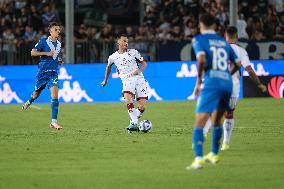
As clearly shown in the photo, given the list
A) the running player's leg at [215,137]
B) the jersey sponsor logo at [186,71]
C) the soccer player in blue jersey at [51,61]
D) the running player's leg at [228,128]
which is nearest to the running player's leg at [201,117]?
the running player's leg at [215,137]

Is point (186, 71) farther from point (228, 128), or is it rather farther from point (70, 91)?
point (228, 128)

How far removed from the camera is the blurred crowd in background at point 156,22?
3131cm

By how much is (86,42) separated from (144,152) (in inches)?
660

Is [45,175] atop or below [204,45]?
below

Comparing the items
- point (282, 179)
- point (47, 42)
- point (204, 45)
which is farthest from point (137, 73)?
point (282, 179)

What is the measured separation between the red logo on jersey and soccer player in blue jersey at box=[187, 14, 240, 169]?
55.8 feet

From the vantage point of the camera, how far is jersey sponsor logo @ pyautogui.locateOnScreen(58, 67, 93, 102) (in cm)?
2908

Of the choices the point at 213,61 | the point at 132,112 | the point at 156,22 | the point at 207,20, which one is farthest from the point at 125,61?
the point at 156,22

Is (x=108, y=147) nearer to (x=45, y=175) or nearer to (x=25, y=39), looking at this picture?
(x=45, y=175)

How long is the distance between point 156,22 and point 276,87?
6168mm

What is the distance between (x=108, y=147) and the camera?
15.1 m

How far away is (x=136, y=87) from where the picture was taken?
18.5 m

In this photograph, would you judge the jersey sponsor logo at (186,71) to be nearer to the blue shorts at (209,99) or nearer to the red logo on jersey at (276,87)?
the red logo on jersey at (276,87)

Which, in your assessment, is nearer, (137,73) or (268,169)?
(268,169)
